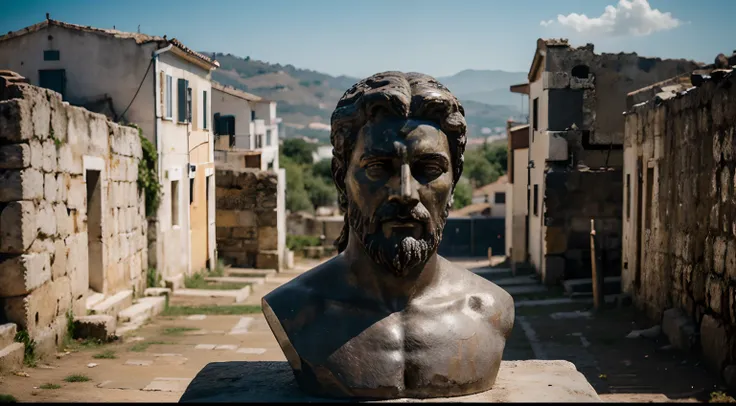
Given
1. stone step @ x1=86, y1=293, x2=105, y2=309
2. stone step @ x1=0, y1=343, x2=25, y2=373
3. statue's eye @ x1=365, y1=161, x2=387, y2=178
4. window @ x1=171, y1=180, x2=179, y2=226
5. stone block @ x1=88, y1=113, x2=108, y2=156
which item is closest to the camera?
statue's eye @ x1=365, y1=161, x2=387, y2=178

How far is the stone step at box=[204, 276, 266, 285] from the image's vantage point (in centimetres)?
1928

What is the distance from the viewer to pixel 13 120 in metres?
9.96

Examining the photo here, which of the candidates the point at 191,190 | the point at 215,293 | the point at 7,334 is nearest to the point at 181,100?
the point at 191,190

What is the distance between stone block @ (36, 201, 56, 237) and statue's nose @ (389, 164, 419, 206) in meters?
7.34

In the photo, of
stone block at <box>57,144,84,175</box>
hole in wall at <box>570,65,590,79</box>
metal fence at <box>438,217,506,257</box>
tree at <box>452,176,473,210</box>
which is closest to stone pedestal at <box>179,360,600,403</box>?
stone block at <box>57,144,84,175</box>

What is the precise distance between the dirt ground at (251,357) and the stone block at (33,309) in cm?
49

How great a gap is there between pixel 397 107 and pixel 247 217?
1852 cm

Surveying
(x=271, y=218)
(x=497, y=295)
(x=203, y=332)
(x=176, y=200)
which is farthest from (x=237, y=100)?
(x=497, y=295)

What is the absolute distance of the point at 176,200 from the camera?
60.4 feet

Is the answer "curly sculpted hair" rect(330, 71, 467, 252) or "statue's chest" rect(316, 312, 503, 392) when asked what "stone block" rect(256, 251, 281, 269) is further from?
"statue's chest" rect(316, 312, 503, 392)

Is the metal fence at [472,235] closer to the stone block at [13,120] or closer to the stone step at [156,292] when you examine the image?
the stone step at [156,292]

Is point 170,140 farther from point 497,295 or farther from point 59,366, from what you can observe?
point 497,295

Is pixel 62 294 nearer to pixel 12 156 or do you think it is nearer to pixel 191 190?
pixel 12 156

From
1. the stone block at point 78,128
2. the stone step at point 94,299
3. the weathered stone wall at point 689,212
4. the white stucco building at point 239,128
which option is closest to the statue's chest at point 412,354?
the weathered stone wall at point 689,212
